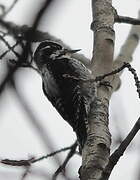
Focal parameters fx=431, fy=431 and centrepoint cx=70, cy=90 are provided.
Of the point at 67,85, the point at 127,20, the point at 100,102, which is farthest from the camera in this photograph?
the point at 67,85

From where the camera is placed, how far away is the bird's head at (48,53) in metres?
4.28

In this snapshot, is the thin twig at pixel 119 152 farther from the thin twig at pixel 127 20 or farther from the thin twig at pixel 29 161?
the thin twig at pixel 127 20

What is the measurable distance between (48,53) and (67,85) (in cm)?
70

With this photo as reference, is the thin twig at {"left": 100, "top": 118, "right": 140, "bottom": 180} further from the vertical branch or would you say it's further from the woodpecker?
the woodpecker

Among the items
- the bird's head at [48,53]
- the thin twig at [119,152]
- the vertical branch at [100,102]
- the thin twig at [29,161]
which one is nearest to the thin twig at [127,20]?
the vertical branch at [100,102]

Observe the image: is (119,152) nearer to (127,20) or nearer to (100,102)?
(100,102)

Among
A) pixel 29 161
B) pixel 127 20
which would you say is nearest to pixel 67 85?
pixel 127 20

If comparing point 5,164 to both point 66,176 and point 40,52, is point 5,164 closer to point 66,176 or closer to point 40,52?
Result: point 66,176

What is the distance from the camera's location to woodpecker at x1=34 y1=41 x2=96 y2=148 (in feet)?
11.7

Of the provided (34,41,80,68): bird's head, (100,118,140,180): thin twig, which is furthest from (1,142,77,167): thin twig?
(34,41,80,68): bird's head

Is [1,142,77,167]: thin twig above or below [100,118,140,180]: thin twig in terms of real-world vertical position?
below

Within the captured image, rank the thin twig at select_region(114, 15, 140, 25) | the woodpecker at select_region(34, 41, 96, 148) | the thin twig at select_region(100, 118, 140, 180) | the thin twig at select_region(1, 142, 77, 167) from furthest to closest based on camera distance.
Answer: the woodpecker at select_region(34, 41, 96, 148), the thin twig at select_region(114, 15, 140, 25), the thin twig at select_region(1, 142, 77, 167), the thin twig at select_region(100, 118, 140, 180)

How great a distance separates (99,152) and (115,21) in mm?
1585

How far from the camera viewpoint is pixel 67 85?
3.84 metres
